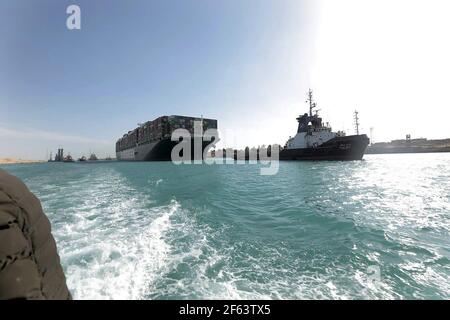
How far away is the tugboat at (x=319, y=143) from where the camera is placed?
45875mm

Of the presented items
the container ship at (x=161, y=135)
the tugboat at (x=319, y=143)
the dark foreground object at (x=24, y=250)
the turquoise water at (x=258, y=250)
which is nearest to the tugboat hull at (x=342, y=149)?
the tugboat at (x=319, y=143)

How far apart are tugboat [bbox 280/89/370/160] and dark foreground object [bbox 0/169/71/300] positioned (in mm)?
52415

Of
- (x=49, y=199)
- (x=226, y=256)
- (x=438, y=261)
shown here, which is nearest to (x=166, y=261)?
(x=226, y=256)

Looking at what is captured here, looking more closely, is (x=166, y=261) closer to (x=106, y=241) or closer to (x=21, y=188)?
(x=106, y=241)

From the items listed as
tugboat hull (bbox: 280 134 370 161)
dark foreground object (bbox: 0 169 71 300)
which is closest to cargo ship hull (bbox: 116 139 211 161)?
tugboat hull (bbox: 280 134 370 161)

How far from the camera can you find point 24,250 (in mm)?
1610

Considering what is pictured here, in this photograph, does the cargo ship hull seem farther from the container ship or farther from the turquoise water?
the turquoise water

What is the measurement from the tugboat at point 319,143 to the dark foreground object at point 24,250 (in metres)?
52.4

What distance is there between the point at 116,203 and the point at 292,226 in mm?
9137

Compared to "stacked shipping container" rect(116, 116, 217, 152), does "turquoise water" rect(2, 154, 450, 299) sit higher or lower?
lower

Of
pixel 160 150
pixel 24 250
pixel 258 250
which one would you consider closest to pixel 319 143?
pixel 160 150

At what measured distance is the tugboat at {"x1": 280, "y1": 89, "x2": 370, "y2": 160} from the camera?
151ft

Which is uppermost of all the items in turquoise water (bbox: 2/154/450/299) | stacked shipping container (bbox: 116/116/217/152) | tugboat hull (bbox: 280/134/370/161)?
stacked shipping container (bbox: 116/116/217/152)
